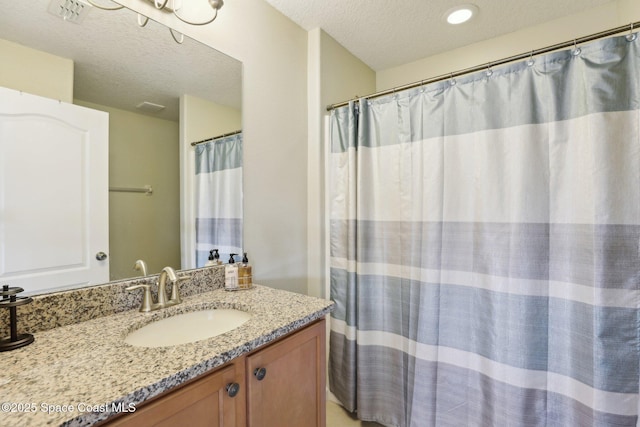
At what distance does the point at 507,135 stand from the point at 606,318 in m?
0.78

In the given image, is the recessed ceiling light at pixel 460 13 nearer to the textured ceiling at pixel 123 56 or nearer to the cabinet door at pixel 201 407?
the textured ceiling at pixel 123 56

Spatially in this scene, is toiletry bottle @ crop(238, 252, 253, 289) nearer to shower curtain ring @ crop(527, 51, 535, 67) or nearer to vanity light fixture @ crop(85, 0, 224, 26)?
vanity light fixture @ crop(85, 0, 224, 26)

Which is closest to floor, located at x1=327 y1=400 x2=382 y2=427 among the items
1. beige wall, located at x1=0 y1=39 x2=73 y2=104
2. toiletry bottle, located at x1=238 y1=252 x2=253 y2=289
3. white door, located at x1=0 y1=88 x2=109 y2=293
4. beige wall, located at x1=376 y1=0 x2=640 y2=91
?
toiletry bottle, located at x1=238 y1=252 x2=253 y2=289

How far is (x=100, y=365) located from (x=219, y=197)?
2.85ft

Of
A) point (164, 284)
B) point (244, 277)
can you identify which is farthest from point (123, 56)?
point (244, 277)

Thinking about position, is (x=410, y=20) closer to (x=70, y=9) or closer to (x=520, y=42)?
(x=520, y=42)

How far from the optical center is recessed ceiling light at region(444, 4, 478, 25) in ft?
5.24

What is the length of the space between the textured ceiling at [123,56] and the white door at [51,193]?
0.45ft

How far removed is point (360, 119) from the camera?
64.3 inches

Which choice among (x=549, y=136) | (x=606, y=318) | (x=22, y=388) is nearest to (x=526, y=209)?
(x=549, y=136)

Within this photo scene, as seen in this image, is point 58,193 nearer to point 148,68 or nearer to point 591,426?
point 148,68

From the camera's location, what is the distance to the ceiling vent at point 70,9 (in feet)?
3.10

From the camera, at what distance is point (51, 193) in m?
0.91

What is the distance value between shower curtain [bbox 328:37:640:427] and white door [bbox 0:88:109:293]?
1145mm
